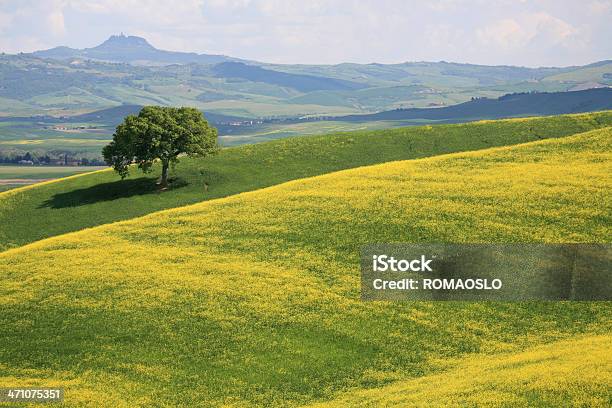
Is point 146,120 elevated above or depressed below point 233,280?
above

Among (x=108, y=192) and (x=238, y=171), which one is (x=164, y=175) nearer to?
(x=108, y=192)

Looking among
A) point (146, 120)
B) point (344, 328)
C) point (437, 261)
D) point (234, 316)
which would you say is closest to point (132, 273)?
point (234, 316)

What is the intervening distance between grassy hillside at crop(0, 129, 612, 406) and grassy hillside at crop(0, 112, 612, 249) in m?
24.9

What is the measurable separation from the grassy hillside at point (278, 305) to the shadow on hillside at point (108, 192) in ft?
100

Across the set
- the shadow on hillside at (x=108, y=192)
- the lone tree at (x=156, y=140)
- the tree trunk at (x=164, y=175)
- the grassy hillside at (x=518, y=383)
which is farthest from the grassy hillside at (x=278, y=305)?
the tree trunk at (x=164, y=175)

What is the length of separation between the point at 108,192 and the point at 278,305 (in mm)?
59213

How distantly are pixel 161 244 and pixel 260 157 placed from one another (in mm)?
53946

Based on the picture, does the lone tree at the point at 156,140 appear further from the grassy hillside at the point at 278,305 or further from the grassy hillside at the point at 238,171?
the grassy hillside at the point at 278,305

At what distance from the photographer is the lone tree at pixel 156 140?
3573 inches

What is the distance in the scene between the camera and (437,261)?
147 ft

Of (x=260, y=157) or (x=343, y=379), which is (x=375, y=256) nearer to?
(x=343, y=379)

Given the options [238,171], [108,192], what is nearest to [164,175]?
[108,192]

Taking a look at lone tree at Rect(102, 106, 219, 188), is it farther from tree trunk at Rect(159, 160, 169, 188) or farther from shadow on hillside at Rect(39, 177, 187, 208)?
shadow on hillside at Rect(39, 177, 187, 208)

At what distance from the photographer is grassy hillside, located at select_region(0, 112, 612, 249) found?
83500 mm
